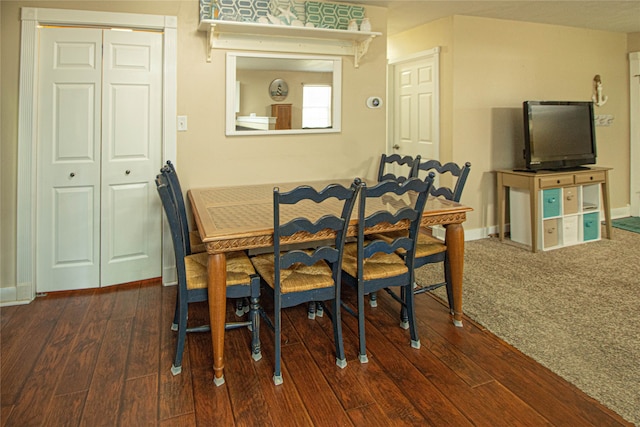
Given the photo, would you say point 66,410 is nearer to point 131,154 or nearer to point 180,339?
point 180,339

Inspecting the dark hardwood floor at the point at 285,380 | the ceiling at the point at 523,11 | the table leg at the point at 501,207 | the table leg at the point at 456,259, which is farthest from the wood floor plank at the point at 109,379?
the table leg at the point at 501,207

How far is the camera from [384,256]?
2389 millimetres

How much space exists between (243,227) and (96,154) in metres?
1.71

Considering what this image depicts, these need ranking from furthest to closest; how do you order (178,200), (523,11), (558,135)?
1. (558,135)
2. (523,11)
3. (178,200)

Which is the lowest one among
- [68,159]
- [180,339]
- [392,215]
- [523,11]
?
[180,339]

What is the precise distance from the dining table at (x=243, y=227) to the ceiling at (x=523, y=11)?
78.6 inches

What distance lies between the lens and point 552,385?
1930 millimetres

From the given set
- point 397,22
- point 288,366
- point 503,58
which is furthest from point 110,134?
point 503,58

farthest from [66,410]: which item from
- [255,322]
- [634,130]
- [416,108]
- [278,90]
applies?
[634,130]

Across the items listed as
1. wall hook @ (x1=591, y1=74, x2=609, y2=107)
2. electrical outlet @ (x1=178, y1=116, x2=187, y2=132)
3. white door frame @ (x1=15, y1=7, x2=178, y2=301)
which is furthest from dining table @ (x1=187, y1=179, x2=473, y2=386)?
wall hook @ (x1=591, y1=74, x2=609, y2=107)

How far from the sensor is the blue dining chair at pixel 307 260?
1.88 metres

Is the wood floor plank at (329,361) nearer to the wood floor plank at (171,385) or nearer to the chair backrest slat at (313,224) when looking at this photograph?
the chair backrest slat at (313,224)

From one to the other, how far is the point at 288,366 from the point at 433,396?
0.70 metres

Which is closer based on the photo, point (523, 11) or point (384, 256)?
point (384, 256)
